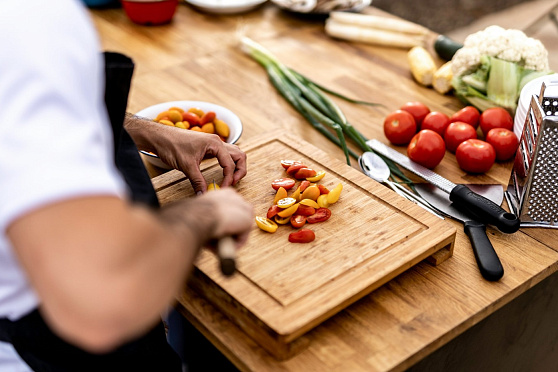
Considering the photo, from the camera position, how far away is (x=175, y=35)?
2475 millimetres

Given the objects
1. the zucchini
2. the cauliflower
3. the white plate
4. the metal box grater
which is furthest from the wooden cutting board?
the white plate

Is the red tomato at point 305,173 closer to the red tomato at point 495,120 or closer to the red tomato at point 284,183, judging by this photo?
the red tomato at point 284,183

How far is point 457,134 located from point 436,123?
0.26 feet

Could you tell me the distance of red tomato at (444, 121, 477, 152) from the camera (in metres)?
1.69

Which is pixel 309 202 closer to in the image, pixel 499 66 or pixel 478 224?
pixel 478 224

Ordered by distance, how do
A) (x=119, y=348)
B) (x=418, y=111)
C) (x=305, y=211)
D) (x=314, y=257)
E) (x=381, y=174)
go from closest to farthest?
(x=119, y=348) < (x=314, y=257) < (x=305, y=211) < (x=381, y=174) < (x=418, y=111)

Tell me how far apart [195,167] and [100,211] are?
75cm

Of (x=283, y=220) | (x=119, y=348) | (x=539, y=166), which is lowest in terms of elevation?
(x=119, y=348)

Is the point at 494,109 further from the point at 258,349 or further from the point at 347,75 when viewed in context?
the point at 258,349

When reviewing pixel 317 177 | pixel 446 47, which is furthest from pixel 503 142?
pixel 446 47

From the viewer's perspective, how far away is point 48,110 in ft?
2.14

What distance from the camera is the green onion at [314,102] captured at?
5.57ft

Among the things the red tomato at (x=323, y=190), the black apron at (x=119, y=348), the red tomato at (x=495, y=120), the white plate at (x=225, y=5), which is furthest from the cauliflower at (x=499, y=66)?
the black apron at (x=119, y=348)

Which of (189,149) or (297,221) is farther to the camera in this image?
(189,149)
